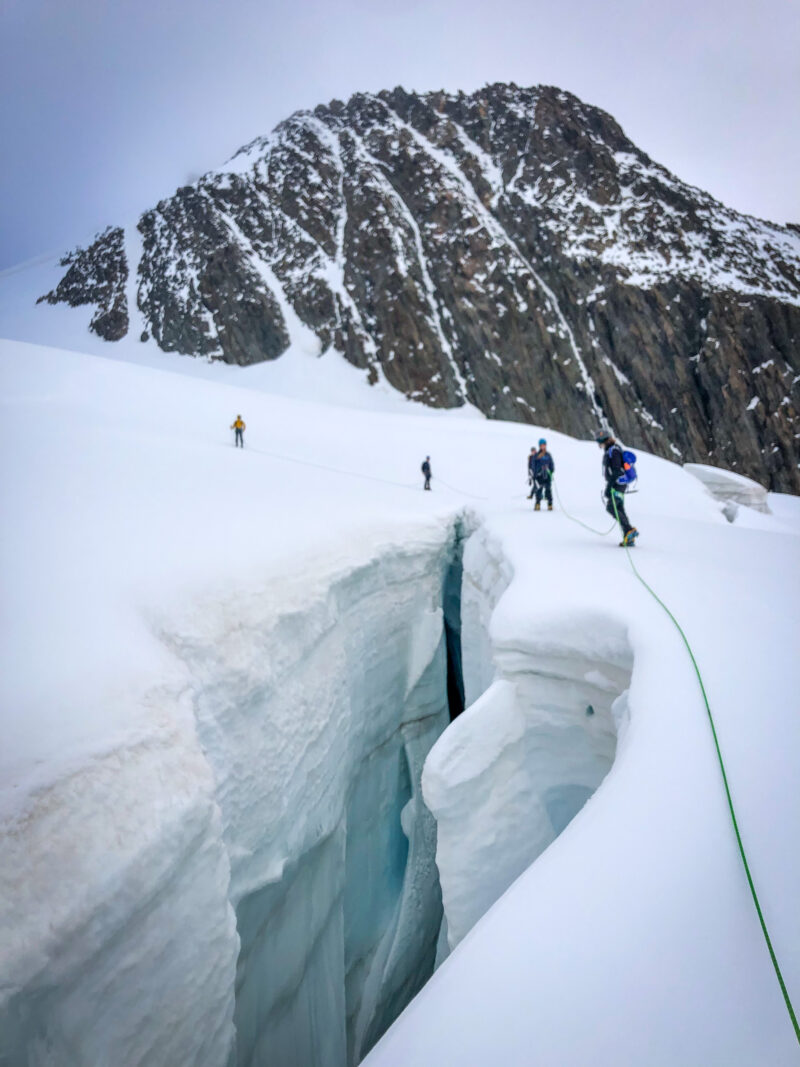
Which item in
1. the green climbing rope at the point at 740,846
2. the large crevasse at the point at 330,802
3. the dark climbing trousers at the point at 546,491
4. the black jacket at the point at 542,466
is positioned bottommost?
the large crevasse at the point at 330,802

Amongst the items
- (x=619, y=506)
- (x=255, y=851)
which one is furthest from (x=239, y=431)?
(x=255, y=851)

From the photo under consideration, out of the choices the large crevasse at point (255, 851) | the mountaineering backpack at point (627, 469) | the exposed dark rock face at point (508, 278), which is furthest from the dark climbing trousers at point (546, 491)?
the exposed dark rock face at point (508, 278)

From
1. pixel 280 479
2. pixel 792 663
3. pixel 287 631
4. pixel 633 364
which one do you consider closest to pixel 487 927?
pixel 792 663

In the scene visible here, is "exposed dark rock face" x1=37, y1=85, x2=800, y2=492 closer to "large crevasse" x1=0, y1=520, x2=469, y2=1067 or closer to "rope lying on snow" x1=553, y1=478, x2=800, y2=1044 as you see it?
"large crevasse" x1=0, y1=520, x2=469, y2=1067

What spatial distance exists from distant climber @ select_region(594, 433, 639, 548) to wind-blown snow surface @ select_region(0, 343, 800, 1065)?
51cm

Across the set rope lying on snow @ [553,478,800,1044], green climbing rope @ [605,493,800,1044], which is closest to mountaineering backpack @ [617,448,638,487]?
rope lying on snow @ [553,478,800,1044]

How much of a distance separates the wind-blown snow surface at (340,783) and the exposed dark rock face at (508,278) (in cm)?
3573

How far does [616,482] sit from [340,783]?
477 cm

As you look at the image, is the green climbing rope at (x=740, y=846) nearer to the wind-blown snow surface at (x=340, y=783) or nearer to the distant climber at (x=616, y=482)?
the wind-blown snow surface at (x=340, y=783)

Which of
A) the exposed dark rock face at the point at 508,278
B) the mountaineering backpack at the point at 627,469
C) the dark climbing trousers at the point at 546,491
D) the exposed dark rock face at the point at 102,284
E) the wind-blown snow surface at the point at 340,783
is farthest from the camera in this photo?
the exposed dark rock face at the point at 102,284

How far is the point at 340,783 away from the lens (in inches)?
191

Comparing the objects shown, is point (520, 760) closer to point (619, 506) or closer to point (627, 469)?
point (619, 506)

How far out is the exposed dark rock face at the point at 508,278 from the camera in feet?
126

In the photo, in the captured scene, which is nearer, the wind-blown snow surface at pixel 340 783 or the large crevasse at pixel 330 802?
the wind-blown snow surface at pixel 340 783
